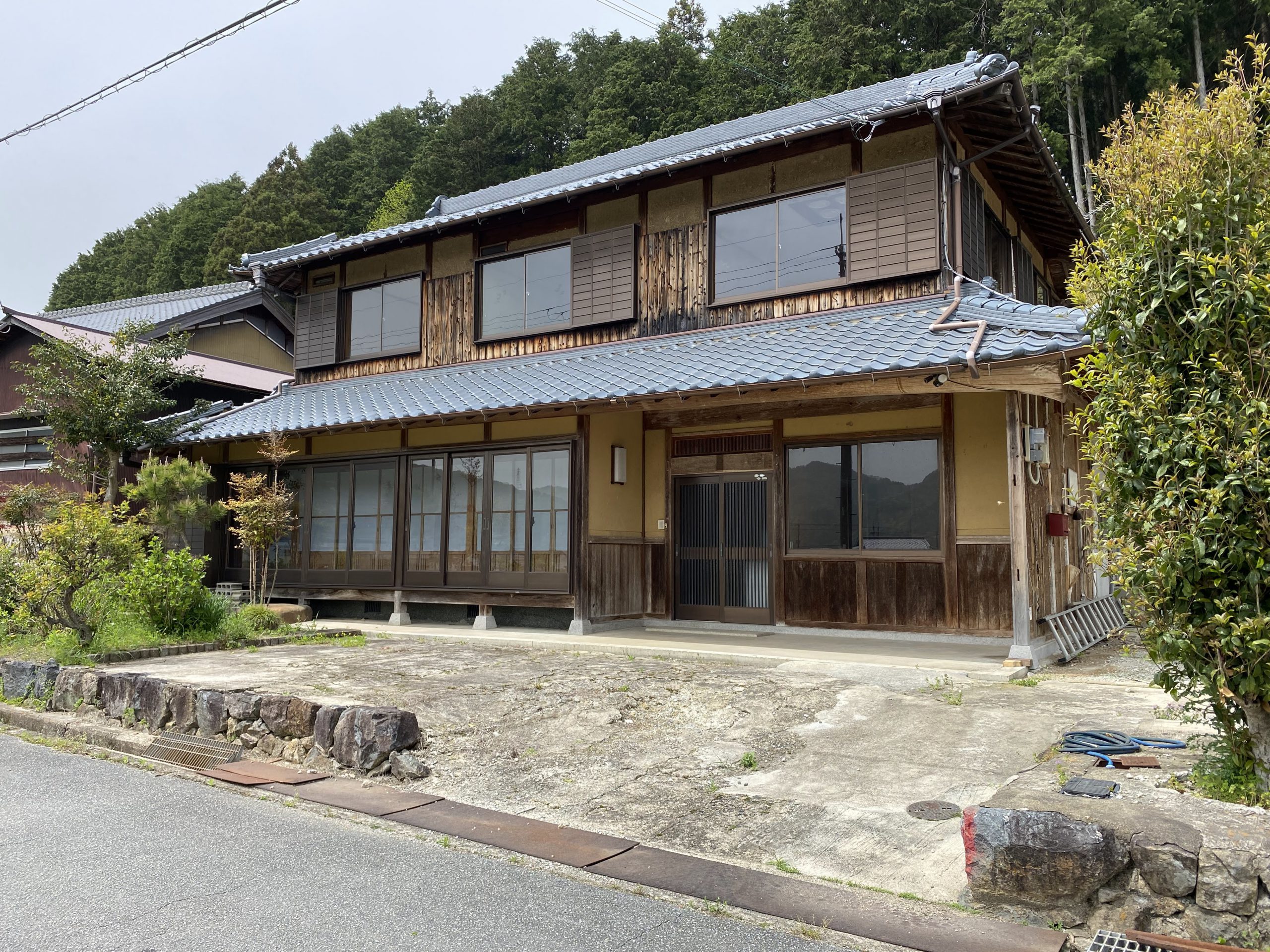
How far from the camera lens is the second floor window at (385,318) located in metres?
13.0

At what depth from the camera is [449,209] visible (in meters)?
15.9

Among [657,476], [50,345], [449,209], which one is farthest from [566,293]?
[50,345]

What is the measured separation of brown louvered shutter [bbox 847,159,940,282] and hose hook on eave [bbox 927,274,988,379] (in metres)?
0.46

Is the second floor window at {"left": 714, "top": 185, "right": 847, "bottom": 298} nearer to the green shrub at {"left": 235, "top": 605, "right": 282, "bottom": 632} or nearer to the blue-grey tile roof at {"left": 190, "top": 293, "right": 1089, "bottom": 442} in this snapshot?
the blue-grey tile roof at {"left": 190, "top": 293, "right": 1089, "bottom": 442}

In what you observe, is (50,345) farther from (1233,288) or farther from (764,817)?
(1233,288)

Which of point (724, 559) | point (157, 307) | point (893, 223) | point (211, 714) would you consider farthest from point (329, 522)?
point (157, 307)

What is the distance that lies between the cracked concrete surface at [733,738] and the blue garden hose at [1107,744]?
1.01ft

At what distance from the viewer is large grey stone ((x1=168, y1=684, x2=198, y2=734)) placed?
19.2 ft

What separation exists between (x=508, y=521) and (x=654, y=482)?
1912 mm

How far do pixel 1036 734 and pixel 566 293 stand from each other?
8.33 metres

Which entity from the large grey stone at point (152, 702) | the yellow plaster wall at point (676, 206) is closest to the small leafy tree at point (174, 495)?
the large grey stone at point (152, 702)

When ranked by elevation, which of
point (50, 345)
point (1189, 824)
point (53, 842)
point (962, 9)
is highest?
point (962, 9)

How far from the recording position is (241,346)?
1980 centimetres

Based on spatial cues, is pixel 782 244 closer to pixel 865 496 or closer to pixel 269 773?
pixel 865 496
